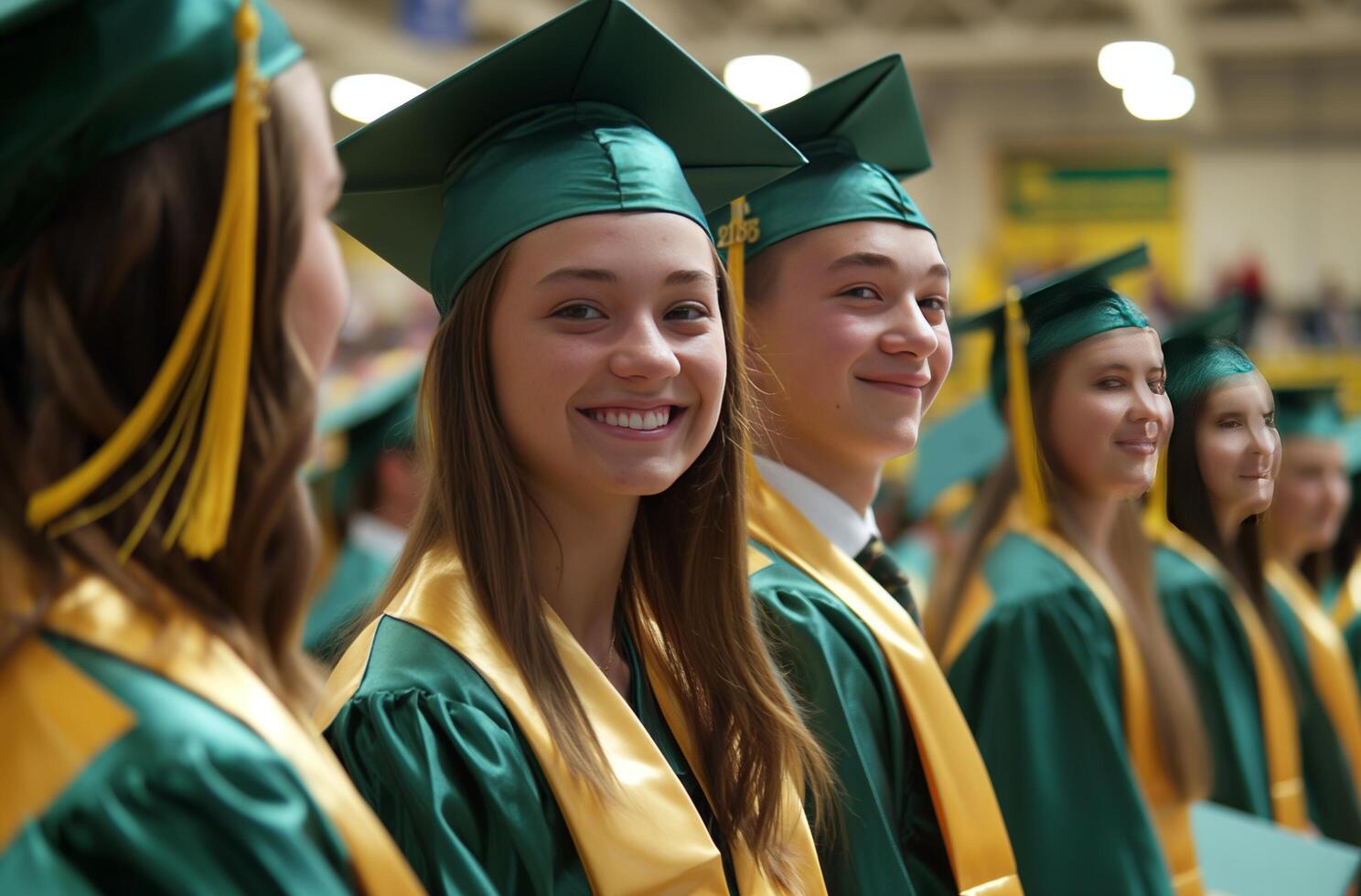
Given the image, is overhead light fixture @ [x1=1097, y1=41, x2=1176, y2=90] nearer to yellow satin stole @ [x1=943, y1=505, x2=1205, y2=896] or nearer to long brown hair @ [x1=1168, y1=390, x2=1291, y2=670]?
yellow satin stole @ [x1=943, y1=505, x2=1205, y2=896]

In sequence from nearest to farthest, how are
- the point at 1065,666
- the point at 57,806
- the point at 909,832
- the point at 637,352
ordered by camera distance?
the point at 57,806, the point at 637,352, the point at 909,832, the point at 1065,666

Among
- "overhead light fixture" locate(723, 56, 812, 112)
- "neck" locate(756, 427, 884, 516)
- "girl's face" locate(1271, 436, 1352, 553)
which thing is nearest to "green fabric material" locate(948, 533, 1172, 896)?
"neck" locate(756, 427, 884, 516)

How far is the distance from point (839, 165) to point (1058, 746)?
99cm

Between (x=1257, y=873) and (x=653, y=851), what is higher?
(x=653, y=851)

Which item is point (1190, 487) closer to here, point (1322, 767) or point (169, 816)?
point (169, 816)

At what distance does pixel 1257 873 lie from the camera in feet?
8.33

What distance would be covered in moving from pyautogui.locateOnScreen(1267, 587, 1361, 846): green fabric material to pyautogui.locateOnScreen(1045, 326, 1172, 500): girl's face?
2498mm

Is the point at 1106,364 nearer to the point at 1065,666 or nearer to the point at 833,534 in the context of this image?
the point at 833,534

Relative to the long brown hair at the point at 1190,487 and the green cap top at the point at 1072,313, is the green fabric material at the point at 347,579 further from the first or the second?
the long brown hair at the point at 1190,487

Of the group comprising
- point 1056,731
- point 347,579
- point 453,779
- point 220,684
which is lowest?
point 1056,731

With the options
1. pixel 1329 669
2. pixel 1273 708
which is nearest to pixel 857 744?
pixel 1273 708

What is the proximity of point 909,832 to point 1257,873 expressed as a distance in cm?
86

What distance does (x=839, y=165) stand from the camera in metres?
2.18

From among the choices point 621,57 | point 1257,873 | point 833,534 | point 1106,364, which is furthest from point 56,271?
point 1257,873
